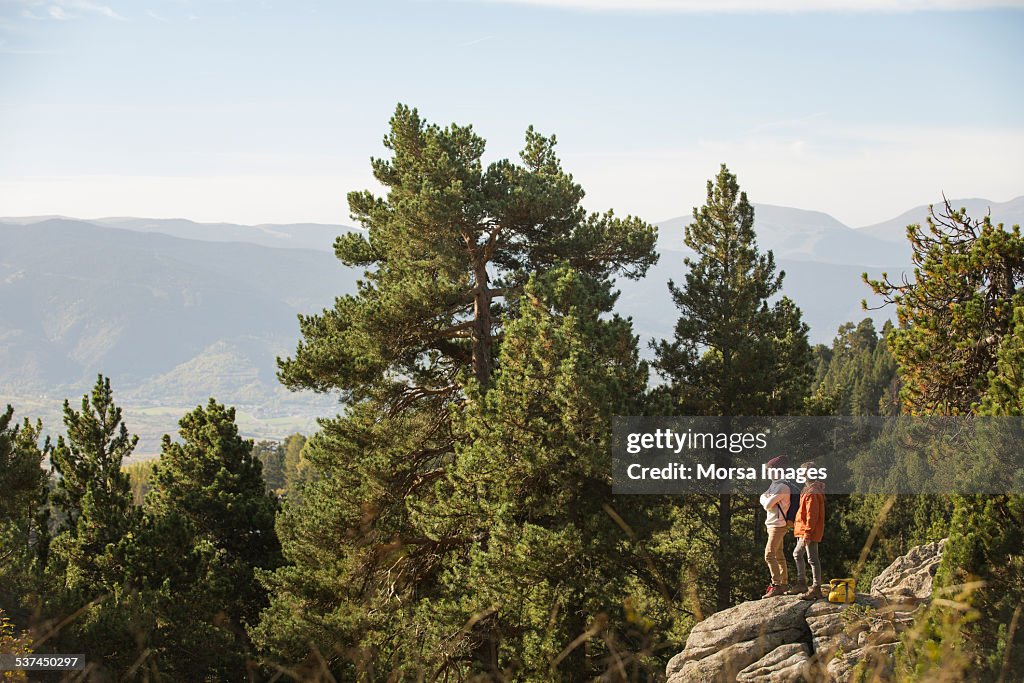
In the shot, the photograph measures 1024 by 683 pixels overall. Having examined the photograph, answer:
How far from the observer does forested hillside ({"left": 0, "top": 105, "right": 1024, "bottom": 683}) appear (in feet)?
48.9

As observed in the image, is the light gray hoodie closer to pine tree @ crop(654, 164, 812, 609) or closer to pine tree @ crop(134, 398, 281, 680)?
pine tree @ crop(654, 164, 812, 609)

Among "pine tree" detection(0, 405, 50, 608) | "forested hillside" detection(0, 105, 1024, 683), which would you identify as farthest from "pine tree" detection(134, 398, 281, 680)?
"pine tree" detection(0, 405, 50, 608)

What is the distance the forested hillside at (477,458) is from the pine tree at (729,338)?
0.22ft

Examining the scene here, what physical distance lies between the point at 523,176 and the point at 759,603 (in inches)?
466

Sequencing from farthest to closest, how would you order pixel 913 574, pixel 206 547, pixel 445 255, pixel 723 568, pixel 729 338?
pixel 729 338 < pixel 206 547 < pixel 723 568 < pixel 445 255 < pixel 913 574

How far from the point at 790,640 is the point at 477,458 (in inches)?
274

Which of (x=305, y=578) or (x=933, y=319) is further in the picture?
(x=305, y=578)

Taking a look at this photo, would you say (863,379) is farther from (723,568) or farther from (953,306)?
(953,306)

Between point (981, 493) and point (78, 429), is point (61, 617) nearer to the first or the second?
point (78, 429)

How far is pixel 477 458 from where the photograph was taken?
52.7 feet

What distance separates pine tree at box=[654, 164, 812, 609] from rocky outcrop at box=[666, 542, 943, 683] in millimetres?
9774

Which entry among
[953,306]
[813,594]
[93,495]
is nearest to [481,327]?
[93,495]

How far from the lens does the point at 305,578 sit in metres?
19.9

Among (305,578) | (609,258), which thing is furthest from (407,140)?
(305,578)
